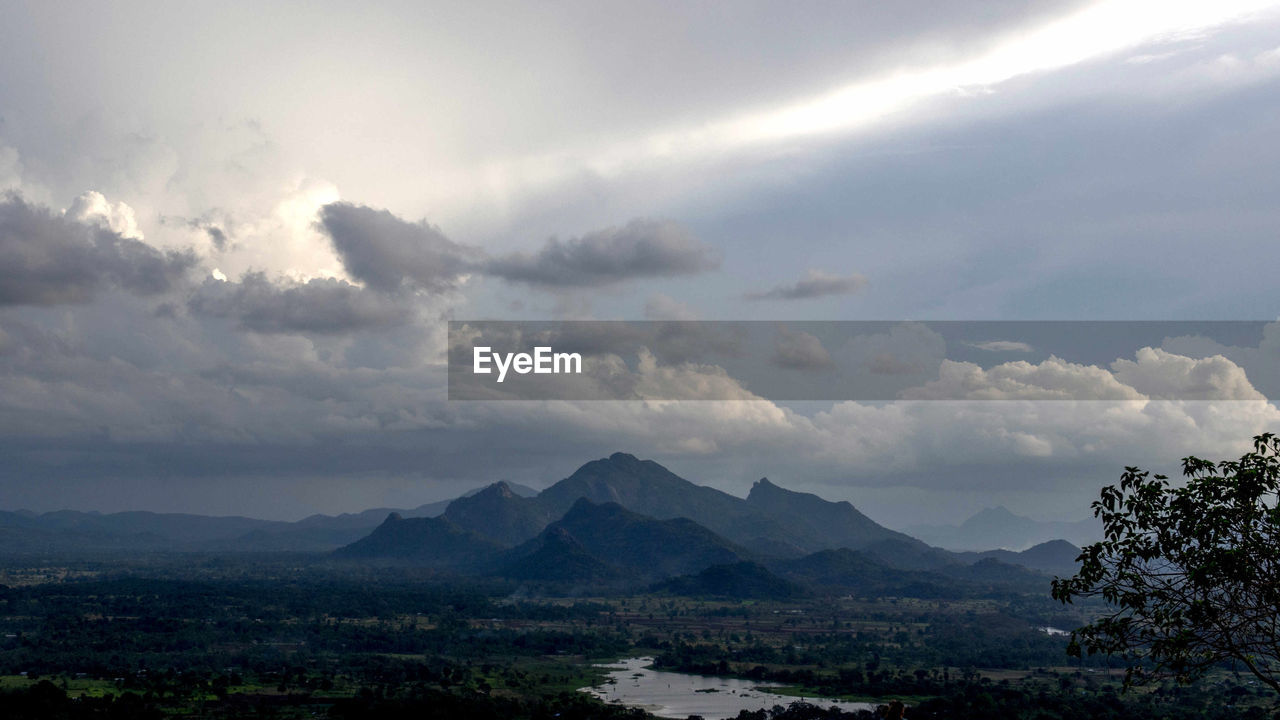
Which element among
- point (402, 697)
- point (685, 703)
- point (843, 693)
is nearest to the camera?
point (402, 697)

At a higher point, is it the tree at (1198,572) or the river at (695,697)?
the tree at (1198,572)

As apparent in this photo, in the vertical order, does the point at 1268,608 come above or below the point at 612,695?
above

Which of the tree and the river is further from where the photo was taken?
the river

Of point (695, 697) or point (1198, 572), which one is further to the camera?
point (695, 697)

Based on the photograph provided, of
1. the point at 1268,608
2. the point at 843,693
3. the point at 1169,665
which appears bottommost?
the point at 843,693

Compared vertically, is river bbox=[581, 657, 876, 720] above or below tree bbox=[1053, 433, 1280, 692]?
below

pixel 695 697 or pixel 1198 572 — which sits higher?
pixel 1198 572

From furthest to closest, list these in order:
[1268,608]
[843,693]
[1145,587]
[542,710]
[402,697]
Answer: [843,693] → [402,697] → [542,710] → [1145,587] → [1268,608]

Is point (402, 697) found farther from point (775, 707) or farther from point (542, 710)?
point (775, 707)

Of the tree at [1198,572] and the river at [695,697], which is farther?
the river at [695,697]

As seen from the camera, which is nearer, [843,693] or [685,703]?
[685,703]

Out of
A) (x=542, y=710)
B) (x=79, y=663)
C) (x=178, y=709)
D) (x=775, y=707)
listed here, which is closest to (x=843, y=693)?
(x=775, y=707)
